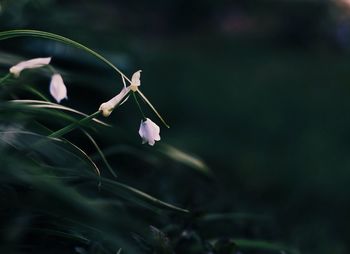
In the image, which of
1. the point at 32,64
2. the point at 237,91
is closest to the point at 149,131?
the point at 32,64

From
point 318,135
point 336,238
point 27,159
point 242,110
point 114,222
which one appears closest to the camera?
point 114,222

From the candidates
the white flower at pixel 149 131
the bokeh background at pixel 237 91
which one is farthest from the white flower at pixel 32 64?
the bokeh background at pixel 237 91

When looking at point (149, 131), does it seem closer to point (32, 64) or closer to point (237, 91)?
point (32, 64)

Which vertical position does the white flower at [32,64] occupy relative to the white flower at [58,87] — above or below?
below

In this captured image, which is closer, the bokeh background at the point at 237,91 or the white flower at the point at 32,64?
the white flower at the point at 32,64

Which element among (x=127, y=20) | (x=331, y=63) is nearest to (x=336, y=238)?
(x=331, y=63)

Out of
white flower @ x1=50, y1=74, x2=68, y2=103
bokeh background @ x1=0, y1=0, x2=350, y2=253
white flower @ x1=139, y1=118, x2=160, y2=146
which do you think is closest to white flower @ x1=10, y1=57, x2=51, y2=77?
white flower @ x1=50, y1=74, x2=68, y2=103

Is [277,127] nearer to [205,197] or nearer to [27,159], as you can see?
[205,197]

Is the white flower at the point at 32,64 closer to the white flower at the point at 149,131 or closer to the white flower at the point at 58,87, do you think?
the white flower at the point at 58,87
